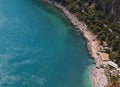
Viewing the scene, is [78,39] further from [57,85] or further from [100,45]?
[57,85]

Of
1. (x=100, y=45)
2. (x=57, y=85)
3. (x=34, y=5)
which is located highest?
(x=34, y=5)

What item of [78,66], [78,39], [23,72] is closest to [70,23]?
[78,39]

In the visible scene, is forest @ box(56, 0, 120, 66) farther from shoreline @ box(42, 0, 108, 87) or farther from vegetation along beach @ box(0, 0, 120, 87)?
shoreline @ box(42, 0, 108, 87)

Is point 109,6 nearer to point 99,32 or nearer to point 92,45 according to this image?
point 99,32

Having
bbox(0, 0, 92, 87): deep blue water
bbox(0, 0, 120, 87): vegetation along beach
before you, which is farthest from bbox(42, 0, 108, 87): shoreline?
bbox(0, 0, 92, 87): deep blue water

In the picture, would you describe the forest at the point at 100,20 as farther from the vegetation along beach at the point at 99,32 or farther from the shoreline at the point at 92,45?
the shoreline at the point at 92,45

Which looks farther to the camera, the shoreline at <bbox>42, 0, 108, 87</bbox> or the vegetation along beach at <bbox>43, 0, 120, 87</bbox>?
the vegetation along beach at <bbox>43, 0, 120, 87</bbox>

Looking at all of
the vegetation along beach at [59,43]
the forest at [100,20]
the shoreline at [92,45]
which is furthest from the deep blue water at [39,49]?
A: the forest at [100,20]
